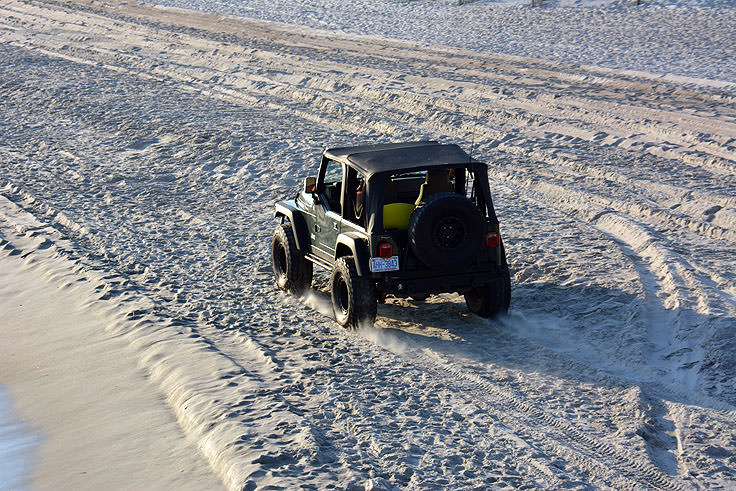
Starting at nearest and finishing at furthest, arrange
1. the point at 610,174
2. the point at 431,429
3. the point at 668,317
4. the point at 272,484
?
the point at 272,484, the point at 431,429, the point at 668,317, the point at 610,174

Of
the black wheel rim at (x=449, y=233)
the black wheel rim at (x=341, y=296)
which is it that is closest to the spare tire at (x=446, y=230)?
the black wheel rim at (x=449, y=233)

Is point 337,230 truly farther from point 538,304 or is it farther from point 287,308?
point 538,304

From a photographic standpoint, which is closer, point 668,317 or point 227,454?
point 227,454

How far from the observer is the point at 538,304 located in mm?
9945

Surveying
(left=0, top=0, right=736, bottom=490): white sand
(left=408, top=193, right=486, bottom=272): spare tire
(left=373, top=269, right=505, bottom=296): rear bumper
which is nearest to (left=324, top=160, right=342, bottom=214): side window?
(left=0, top=0, right=736, bottom=490): white sand

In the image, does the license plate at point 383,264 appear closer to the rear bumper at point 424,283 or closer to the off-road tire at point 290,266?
the rear bumper at point 424,283

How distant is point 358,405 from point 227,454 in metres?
1.29

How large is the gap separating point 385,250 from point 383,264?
14 cm

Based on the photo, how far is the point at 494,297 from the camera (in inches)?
365

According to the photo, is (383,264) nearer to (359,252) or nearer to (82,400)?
(359,252)

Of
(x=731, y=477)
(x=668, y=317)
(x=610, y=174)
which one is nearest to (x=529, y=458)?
(x=731, y=477)

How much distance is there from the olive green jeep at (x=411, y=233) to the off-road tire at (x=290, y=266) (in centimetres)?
53

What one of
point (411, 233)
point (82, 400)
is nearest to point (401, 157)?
point (411, 233)

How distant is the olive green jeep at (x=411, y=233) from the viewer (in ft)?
28.7
